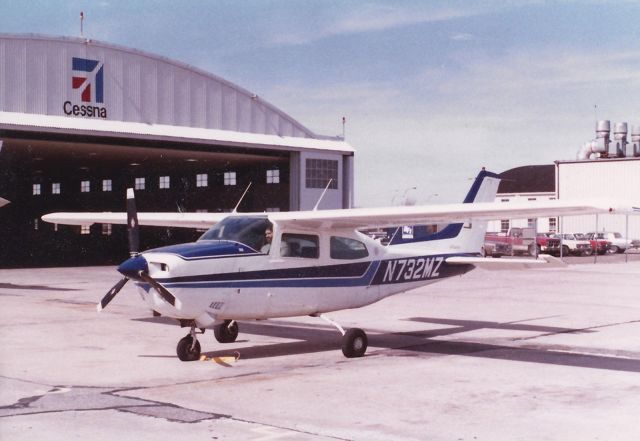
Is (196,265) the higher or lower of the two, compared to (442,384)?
higher

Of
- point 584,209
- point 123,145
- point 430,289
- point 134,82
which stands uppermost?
point 134,82

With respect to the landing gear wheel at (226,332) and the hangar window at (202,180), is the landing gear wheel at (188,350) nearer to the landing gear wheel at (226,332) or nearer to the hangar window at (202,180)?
the landing gear wheel at (226,332)

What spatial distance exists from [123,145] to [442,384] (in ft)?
96.6

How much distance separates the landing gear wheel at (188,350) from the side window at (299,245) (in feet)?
6.11

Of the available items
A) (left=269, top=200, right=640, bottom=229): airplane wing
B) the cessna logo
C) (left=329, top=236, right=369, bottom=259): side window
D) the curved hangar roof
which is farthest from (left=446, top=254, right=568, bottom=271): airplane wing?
the cessna logo

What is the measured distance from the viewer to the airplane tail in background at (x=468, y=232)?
14141mm

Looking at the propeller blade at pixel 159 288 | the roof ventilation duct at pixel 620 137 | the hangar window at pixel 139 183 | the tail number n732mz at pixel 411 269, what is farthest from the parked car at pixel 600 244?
the propeller blade at pixel 159 288

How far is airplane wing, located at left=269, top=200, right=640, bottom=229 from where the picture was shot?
31.4 feet

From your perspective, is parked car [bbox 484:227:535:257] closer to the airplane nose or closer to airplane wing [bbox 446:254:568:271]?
airplane wing [bbox 446:254:568:271]

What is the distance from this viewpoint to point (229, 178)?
4859 centimetres

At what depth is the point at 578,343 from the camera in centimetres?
1288

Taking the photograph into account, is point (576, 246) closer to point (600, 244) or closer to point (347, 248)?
point (600, 244)

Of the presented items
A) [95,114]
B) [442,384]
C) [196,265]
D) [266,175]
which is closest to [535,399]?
[442,384]

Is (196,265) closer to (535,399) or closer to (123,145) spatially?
(535,399)
